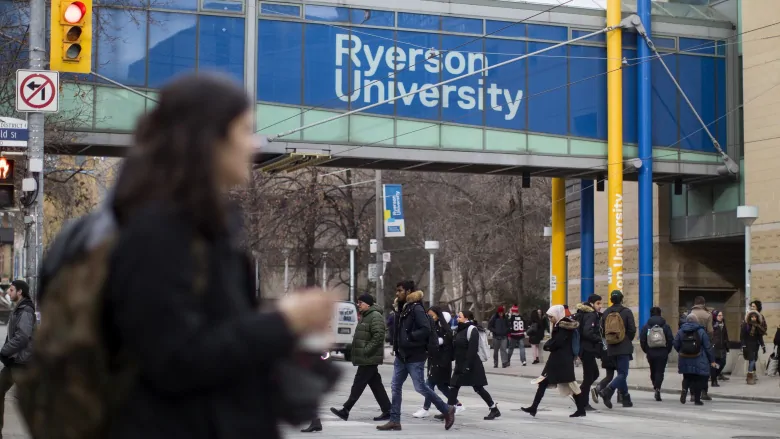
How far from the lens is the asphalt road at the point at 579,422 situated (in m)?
14.7

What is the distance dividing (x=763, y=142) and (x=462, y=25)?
8376 mm

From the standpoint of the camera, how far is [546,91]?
33000 mm

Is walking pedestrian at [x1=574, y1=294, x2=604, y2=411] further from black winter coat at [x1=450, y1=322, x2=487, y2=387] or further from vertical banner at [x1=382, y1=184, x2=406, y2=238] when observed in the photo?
vertical banner at [x1=382, y1=184, x2=406, y2=238]

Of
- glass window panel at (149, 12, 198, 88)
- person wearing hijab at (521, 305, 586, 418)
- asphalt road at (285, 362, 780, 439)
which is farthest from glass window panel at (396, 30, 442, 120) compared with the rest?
person wearing hijab at (521, 305, 586, 418)

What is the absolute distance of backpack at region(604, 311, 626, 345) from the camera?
1944 cm

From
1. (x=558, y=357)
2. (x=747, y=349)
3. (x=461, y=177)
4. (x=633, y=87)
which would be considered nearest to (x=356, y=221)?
(x=461, y=177)

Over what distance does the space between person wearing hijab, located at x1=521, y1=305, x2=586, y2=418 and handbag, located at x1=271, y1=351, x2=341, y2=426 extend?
1388 centimetres

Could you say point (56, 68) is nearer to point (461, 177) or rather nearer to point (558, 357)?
point (558, 357)

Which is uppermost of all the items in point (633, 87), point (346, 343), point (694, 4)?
point (694, 4)

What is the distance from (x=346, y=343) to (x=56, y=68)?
24.6 meters

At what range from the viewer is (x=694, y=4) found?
36.8 metres

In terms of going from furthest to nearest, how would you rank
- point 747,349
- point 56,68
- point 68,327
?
1. point 747,349
2. point 56,68
3. point 68,327

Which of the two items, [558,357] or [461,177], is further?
[461,177]

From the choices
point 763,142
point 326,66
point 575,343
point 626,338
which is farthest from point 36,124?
point 763,142
